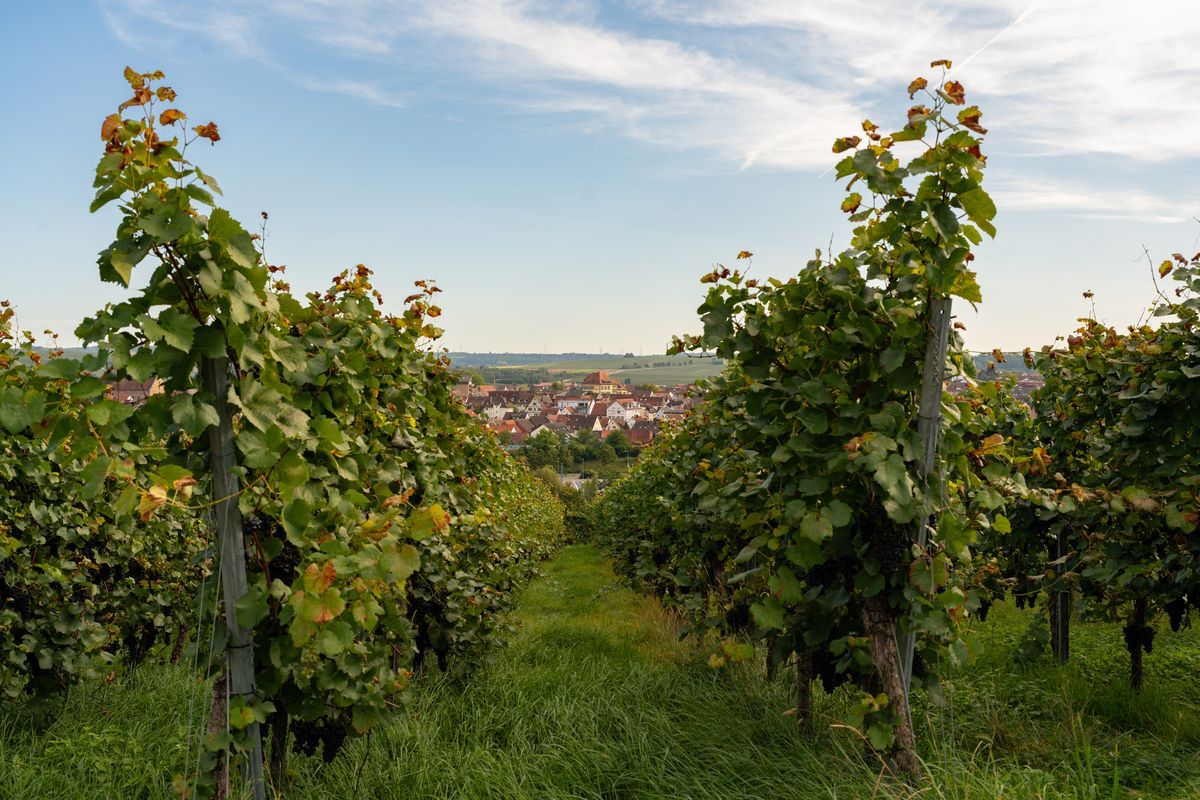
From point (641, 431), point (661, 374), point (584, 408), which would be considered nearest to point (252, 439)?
point (641, 431)

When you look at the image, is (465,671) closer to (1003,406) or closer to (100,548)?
(100,548)

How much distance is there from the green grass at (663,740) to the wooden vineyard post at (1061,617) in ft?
0.48

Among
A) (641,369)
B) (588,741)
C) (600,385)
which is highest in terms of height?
(641,369)

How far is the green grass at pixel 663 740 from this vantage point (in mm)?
3164

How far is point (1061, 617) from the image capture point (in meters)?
6.07

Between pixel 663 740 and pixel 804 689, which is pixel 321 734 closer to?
pixel 663 740

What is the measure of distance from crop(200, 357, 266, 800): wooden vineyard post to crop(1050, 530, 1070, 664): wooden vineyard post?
5.89m

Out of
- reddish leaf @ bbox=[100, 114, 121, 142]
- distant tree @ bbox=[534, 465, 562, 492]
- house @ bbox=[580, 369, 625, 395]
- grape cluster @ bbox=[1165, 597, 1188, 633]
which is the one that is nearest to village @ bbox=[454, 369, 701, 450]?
house @ bbox=[580, 369, 625, 395]

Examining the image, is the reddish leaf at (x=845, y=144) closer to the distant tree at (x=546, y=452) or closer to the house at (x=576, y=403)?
the distant tree at (x=546, y=452)

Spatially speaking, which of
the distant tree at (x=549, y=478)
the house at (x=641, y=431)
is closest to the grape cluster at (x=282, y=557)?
the distant tree at (x=549, y=478)

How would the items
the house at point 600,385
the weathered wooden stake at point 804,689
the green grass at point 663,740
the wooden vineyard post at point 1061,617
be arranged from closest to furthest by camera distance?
1. the green grass at point 663,740
2. the weathered wooden stake at point 804,689
3. the wooden vineyard post at point 1061,617
4. the house at point 600,385

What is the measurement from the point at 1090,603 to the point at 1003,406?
2.12m

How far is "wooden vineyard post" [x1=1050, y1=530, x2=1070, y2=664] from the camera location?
6.11 metres

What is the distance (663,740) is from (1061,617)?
158 inches
